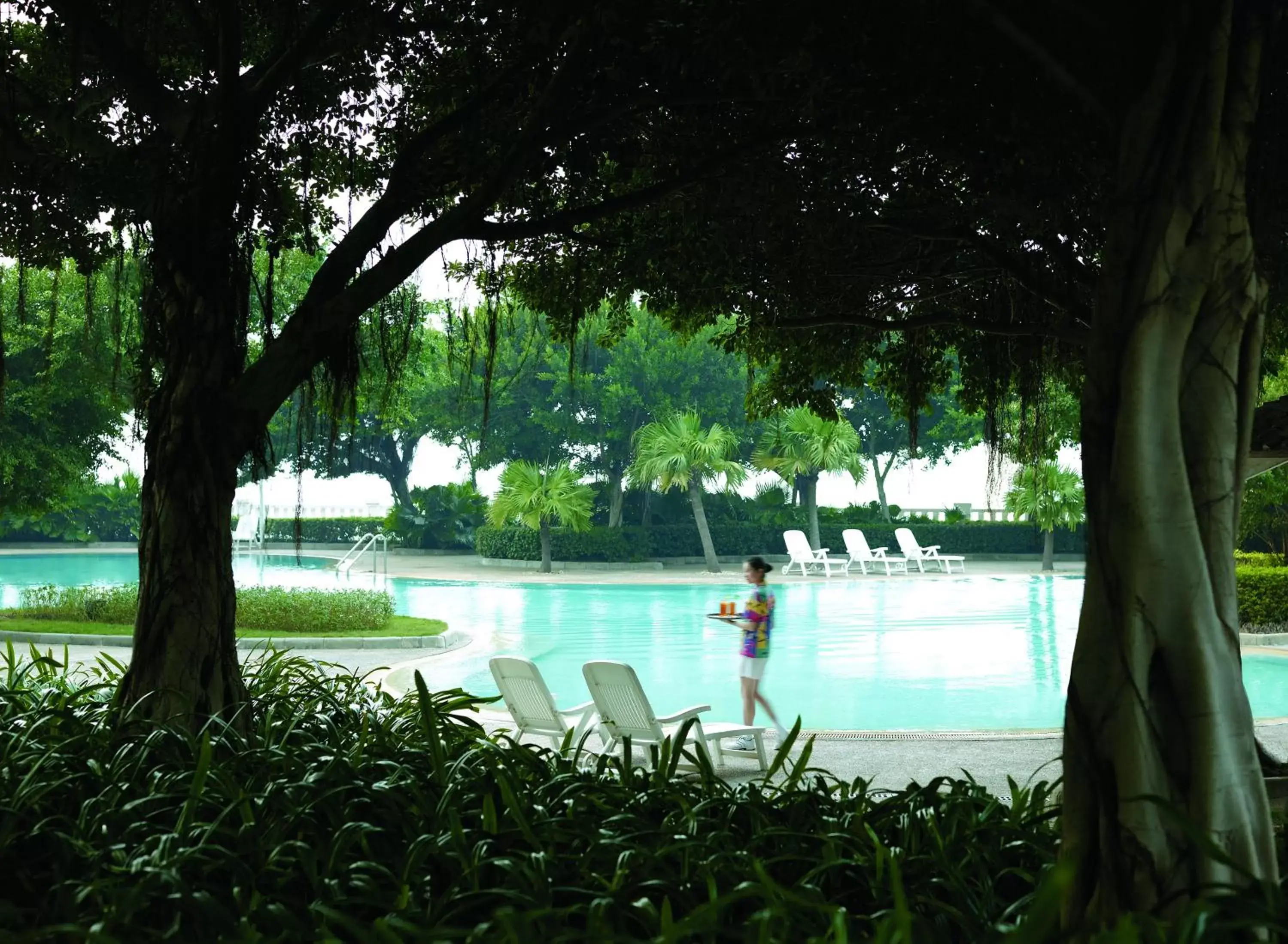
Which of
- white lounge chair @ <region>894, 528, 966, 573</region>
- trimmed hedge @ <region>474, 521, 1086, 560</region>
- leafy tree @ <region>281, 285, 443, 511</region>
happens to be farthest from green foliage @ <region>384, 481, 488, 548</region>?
white lounge chair @ <region>894, 528, 966, 573</region>

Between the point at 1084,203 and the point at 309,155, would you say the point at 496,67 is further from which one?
the point at 1084,203

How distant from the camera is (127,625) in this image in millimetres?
17750

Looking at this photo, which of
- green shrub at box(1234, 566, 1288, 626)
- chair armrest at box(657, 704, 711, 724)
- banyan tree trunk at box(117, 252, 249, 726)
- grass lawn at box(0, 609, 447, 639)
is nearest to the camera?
banyan tree trunk at box(117, 252, 249, 726)

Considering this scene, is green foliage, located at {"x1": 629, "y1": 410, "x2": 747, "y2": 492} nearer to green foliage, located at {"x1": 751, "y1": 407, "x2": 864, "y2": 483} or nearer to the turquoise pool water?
green foliage, located at {"x1": 751, "y1": 407, "x2": 864, "y2": 483}

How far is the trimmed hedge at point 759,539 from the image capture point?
3706 cm

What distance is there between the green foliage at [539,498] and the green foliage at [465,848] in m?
28.3

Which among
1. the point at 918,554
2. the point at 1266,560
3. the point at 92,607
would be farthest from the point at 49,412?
the point at 918,554

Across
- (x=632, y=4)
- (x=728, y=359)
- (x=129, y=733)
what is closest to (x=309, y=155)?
(x=632, y=4)

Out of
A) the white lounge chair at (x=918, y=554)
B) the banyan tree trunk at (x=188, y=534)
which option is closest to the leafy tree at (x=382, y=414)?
the banyan tree trunk at (x=188, y=534)

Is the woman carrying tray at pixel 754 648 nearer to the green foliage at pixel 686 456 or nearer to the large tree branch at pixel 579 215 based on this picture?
the large tree branch at pixel 579 215

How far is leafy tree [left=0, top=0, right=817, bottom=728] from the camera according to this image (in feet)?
17.9

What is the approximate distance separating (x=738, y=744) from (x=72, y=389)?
13.0 meters

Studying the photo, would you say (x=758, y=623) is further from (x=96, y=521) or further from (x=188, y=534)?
(x=96, y=521)

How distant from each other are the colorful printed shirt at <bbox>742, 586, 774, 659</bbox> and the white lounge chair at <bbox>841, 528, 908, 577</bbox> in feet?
71.2
